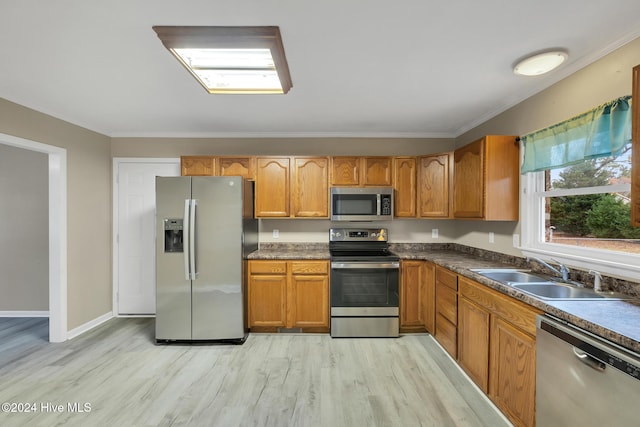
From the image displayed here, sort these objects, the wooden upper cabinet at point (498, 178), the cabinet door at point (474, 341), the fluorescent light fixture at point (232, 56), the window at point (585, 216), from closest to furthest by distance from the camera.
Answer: the fluorescent light fixture at point (232, 56), the window at point (585, 216), the cabinet door at point (474, 341), the wooden upper cabinet at point (498, 178)

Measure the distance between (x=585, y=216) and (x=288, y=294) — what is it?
2.70 metres

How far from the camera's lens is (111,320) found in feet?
11.2

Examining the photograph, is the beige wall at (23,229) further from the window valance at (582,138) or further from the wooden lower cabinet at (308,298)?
the window valance at (582,138)

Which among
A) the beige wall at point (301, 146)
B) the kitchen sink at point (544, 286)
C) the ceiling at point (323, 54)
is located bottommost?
the kitchen sink at point (544, 286)

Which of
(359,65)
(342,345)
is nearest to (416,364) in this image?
(342,345)

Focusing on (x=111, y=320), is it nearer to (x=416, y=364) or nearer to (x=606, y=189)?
(x=416, y=364)

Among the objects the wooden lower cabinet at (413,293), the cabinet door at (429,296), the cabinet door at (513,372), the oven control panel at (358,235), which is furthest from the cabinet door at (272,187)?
the cabinet door at (513,372)

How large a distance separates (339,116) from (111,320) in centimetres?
384

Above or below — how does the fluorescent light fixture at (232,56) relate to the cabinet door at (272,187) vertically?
above

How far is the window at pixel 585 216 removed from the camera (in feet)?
5.40

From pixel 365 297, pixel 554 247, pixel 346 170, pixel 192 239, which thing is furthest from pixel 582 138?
pixel 192 239

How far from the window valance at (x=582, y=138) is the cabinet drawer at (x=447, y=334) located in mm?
1571

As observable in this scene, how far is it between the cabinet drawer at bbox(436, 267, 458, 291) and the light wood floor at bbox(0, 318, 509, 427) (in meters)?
0.72

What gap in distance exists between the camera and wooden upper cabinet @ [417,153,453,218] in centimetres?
314
